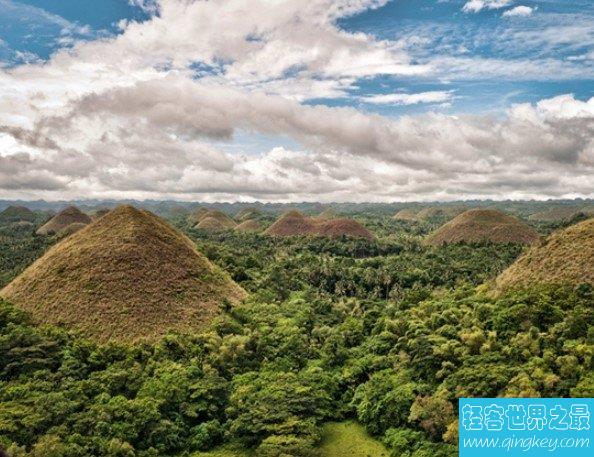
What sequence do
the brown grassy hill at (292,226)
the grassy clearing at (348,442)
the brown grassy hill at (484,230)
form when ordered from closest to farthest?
the grassy clearing at (348,442) < the brown grassy hill at (484,230) < the brown grassy hill at (292,226)

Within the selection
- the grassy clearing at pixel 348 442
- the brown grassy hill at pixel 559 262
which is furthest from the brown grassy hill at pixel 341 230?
the grassy clearing at pixel 348 442

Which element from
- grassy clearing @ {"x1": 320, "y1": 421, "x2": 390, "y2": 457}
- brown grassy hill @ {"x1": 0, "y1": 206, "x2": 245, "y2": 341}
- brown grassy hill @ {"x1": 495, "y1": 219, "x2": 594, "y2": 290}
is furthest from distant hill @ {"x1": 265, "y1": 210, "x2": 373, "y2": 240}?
grassy clearing @ {"x1": 320, "y1": 421, "x2": 390, "y2": 457}

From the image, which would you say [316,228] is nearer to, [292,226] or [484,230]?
[292,226]

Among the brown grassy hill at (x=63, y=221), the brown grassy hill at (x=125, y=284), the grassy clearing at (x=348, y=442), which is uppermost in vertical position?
the brown grassy hill at (x=63, y=221)

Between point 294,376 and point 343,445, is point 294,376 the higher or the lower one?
the higher one

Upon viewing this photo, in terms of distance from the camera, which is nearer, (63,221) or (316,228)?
(316,228)

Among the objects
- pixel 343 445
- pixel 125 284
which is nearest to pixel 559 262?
pixel 343 445

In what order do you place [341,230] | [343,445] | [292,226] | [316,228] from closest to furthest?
[343,445]
[341,230]
[316,228]
[292,226]

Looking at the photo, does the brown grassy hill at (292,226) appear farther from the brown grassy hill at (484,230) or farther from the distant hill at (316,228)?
the brown grassy hill at (484,230)
